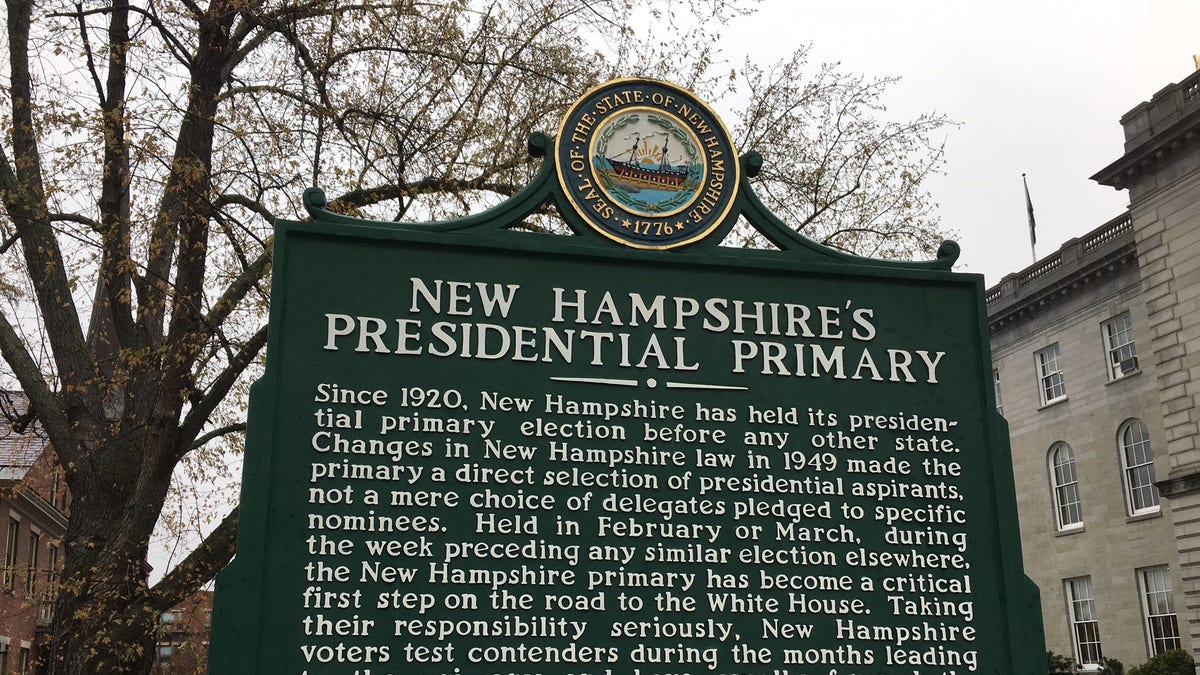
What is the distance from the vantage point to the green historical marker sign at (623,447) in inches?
178

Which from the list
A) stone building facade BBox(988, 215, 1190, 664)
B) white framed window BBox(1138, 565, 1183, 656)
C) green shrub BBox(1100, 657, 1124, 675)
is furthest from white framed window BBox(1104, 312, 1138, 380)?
green shrub BBox(1100, 657, 1124, 675)

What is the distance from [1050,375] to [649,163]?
32249mm

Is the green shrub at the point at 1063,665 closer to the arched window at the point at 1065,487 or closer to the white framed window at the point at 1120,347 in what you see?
the arched window at the point at 1065,487

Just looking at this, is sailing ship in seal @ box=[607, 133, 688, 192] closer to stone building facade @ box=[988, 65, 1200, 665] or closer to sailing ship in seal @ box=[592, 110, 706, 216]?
sailing ship in seal @ box=[592, 110, 706, 216]

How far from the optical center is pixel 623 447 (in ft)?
16.2

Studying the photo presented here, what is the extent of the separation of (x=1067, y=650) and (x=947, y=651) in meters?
30.5

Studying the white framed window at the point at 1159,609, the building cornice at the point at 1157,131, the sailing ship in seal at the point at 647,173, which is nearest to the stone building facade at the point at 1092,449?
the white framed window at the point at 1159,609

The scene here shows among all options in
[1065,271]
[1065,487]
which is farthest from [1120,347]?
[1065,487]

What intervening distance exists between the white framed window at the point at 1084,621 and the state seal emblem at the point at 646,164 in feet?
98.1

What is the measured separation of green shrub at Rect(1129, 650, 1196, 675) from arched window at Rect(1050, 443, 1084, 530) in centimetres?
660

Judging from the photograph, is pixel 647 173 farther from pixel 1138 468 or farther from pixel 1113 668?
pixel 1138 468

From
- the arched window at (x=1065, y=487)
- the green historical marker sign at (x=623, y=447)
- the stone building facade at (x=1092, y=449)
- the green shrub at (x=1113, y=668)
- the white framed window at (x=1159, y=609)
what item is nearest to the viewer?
the green historical marker sign at (x=623, y=447)

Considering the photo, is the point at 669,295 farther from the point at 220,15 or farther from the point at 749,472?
the point at 220,15

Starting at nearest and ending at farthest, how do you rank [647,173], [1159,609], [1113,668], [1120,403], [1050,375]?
1. [647,173]
2. [1159,609]
3. [1113,668]
4. [1120,403]
5. [1050,375]
